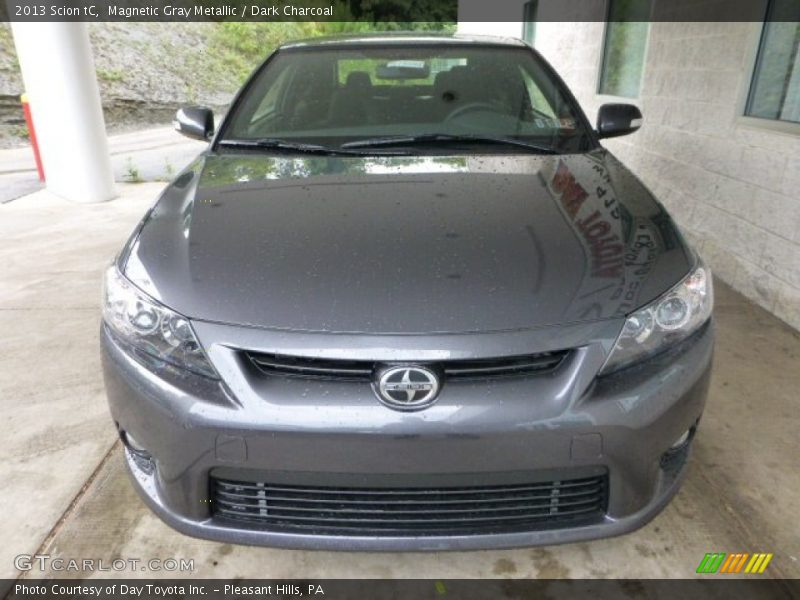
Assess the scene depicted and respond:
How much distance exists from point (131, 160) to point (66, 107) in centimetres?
232

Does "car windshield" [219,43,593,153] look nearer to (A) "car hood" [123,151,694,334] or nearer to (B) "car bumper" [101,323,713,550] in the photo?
(A) "car hood" [123,151,694,334]

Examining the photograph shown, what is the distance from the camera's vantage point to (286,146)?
2439 mm

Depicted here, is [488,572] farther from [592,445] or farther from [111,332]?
[111,332]

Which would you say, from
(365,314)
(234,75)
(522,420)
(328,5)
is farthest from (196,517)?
(328,5)

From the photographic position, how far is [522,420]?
4.70 feet

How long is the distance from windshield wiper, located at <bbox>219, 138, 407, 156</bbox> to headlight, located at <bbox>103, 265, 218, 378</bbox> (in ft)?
3.05

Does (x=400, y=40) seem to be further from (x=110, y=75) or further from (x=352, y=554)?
(x=110, y=75)

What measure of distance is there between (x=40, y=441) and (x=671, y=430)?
7.38ft

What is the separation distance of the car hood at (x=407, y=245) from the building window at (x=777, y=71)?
74.6 inches

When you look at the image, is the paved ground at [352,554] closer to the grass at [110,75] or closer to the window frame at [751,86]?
the window frame at [751,86]

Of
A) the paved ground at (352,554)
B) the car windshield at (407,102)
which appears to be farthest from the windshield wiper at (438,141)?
the paved ground at (352,554)

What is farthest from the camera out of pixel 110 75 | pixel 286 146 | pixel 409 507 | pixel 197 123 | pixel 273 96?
pixel 110 75

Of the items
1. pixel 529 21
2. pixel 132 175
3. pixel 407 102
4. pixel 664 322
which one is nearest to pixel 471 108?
pixel 407 102

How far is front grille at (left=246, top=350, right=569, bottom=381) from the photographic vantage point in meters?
1.46
